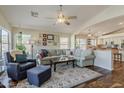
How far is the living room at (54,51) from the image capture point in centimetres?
330

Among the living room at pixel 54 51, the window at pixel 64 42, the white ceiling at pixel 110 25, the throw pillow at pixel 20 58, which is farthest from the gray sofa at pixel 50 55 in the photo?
the white ceiling at pixel 110 25

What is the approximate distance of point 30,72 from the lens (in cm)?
308

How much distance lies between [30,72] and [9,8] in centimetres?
260

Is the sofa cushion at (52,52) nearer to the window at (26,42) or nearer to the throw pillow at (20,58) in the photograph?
the window at (26,42)

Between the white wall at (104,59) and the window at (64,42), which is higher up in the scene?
the window at (64,42)

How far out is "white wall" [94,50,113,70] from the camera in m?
4.78

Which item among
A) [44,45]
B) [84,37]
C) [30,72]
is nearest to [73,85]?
[30,72]

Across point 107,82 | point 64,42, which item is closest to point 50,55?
point 64,42

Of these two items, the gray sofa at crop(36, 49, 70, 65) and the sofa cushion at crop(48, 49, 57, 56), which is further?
the sofa cushion at crop(48, 49, 57, 56)

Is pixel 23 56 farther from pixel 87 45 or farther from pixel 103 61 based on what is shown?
pixel 87 45

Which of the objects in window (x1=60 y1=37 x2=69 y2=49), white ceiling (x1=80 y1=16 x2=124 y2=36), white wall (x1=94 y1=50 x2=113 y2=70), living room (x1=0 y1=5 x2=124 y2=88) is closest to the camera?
living room (x1=0 y1=5 x2=124 y2=88)

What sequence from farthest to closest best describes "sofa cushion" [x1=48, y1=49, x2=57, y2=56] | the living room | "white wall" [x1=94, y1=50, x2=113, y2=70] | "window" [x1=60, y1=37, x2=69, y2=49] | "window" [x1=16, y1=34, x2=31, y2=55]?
"window" [x1=60, y1=37, x2=69, y2=49] → "window" [x1=16, y1=34, x2=31, y2=55] → "sofa cushion" [x1=48, y1=49, x2=57, y2=56] → "white wall" [x1=94, y1=50, x2=113, y2=70] → the living room

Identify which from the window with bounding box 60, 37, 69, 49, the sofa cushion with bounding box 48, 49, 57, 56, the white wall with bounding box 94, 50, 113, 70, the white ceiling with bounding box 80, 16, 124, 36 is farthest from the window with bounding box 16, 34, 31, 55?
the white wall with bounding box 94, 50, 113, 70

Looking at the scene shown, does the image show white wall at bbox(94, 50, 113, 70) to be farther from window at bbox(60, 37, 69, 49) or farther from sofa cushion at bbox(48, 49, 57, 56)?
window at bbox(60, 37, 69, 49)
